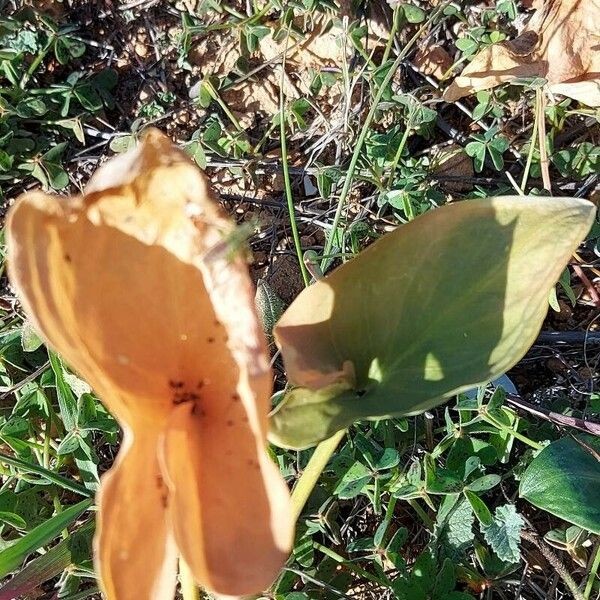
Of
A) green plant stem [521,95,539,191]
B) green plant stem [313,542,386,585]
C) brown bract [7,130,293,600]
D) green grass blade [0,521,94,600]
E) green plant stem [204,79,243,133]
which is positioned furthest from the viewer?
green plant stem [204,79,243,133]

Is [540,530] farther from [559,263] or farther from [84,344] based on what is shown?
[84,344]

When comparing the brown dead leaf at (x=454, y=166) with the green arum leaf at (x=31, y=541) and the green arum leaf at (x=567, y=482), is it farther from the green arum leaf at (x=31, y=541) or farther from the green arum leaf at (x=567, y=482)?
the green arum leaf at (x=31, y=541)

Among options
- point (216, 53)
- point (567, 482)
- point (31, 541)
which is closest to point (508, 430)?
point (567, 482)

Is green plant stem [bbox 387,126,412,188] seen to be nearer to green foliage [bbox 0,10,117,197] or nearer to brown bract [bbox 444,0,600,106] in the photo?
brown bract [bbox 444,0,600,106]

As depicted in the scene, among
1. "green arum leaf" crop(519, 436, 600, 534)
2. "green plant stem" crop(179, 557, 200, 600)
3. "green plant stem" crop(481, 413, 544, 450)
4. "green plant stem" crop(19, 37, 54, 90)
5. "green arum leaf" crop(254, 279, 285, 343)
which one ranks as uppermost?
"green plant stem" crop(19, 37, 54, 90)

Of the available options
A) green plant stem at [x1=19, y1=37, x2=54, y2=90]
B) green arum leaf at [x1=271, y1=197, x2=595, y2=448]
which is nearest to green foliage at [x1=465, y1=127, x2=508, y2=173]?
green arum leaf at [x1=271, y1=197, x2=595, y2=448]

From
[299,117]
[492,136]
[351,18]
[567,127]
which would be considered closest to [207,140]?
[299,117]
